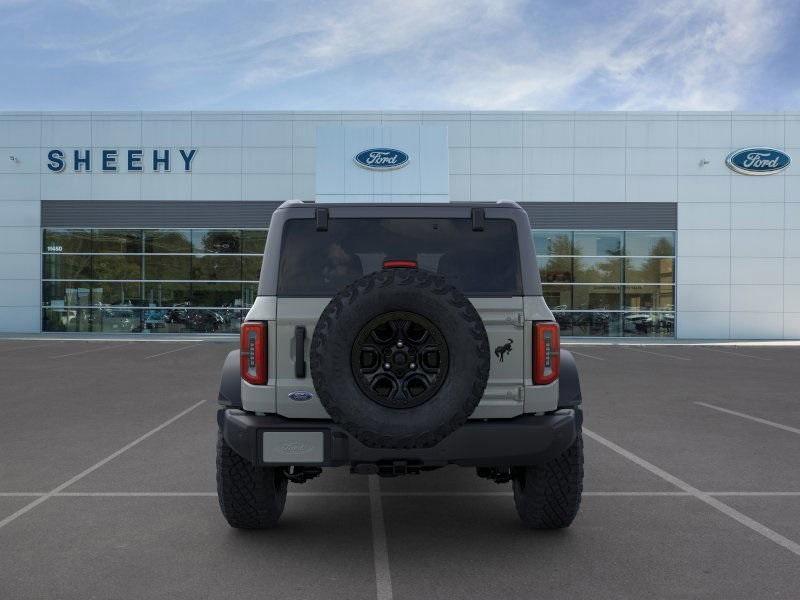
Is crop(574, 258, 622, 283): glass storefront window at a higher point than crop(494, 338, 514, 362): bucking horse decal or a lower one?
higher

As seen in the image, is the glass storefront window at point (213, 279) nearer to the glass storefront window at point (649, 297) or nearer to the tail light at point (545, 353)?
the glass storefront window at point (649, 297)

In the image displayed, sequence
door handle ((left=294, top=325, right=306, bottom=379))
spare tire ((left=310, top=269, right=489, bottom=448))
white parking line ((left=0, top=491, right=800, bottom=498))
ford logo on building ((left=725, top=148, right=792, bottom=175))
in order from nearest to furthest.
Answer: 1. spare tire ((left=310, top=269, right=489, bottom=448))
2. door handle ((left=294, top=325, right=306, bottom=379))
3. white parking line ((left=0, top=491, right=800, bottom=498))
4. ford logo on building ((left=725, top=148, right=792, bottom=175))

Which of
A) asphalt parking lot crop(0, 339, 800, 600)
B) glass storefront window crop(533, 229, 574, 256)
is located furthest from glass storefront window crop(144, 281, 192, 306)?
asphalt parking lot crop(0, 339, 800, 600)

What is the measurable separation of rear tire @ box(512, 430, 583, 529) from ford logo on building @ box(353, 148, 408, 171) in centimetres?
2445

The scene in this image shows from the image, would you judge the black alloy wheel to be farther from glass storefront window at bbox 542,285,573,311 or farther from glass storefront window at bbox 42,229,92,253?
glass storefront window at bbox 42,229,92,253

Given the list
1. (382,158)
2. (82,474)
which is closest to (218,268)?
(382,158)

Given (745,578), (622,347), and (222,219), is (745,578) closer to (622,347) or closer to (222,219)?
(622,347)

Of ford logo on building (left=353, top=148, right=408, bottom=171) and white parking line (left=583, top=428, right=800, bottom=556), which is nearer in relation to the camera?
white parking line (left=583, top=428, right=800, bottom=556)

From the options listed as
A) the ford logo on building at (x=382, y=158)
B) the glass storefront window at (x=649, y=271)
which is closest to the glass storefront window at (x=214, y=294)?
the ford logo on building at (x=382, y=158)

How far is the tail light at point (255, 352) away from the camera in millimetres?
3791

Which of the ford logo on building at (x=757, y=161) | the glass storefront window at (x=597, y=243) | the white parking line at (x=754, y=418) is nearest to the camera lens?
the white parking line at (x=754, y=418)

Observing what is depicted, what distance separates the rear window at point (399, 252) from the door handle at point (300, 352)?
0.29m

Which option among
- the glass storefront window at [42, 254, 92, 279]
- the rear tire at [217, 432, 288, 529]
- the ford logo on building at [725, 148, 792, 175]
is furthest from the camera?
the glass storefront window at [42, 254, 92, 279]

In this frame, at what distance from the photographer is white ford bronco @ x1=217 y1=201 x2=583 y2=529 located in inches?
135
